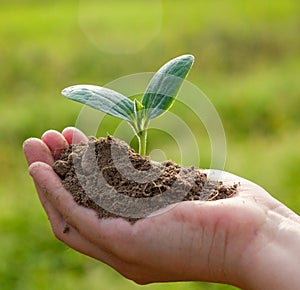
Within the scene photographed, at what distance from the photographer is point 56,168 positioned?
1637 millimetres

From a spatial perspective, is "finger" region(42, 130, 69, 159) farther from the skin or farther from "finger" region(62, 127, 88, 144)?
the skin

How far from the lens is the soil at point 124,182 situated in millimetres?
1488

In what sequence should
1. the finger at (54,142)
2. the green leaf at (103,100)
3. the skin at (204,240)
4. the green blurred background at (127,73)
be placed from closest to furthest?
the skin at (204,240), the green leaf at (103,100), the finger at (54,142), the green blurred background at (127,73)

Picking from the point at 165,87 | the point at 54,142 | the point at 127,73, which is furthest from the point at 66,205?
the point at 127,73

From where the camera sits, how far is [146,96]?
1.68 metres

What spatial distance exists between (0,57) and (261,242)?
18.0 feet

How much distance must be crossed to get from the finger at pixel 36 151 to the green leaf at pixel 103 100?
0.18m

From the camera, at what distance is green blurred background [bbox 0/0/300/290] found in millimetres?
3191

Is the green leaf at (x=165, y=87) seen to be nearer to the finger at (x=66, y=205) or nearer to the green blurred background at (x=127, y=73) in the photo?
the finger at (x=66, y=205)

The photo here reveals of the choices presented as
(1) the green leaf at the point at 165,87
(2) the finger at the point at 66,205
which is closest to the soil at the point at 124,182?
(2) the finger at the point at 66,205

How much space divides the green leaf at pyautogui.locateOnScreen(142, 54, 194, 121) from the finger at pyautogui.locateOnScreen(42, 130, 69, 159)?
0.28m

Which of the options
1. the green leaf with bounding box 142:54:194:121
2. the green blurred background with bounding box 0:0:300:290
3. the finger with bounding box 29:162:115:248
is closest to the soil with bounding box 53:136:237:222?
the finger with bounding box 29:162:115:248

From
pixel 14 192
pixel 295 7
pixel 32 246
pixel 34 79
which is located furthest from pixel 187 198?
pixel 295 7

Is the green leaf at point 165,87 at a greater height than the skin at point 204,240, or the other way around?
the green leaf at point 165,87
